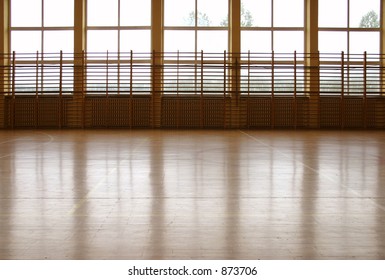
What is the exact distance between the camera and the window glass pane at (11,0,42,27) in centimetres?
1800

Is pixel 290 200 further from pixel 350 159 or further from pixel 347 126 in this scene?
pixel 347 126

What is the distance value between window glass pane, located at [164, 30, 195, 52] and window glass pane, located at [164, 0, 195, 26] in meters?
0.31

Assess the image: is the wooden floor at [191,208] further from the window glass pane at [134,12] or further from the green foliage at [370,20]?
the green foliage at [370,20]

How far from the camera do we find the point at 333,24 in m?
18.0

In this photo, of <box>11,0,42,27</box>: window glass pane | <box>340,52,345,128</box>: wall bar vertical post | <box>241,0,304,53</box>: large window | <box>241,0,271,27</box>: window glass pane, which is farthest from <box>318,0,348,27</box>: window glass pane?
<box>11,0,42,27</box>: window glass pane

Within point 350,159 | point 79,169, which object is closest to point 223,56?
point 350,159

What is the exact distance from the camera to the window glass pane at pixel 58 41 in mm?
17875

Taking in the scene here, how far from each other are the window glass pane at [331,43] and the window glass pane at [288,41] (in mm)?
640

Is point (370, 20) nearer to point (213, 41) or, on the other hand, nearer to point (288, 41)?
point (288, 41)

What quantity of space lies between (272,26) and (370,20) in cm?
326

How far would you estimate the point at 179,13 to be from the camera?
711 inches

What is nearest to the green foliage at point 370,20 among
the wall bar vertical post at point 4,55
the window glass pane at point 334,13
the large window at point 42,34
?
the window glass pane at point 334,13

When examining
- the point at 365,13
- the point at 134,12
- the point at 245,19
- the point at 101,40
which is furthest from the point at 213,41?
the point at 365,13

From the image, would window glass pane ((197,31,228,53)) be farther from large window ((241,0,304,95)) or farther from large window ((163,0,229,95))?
large window ((241,0,304,95))
